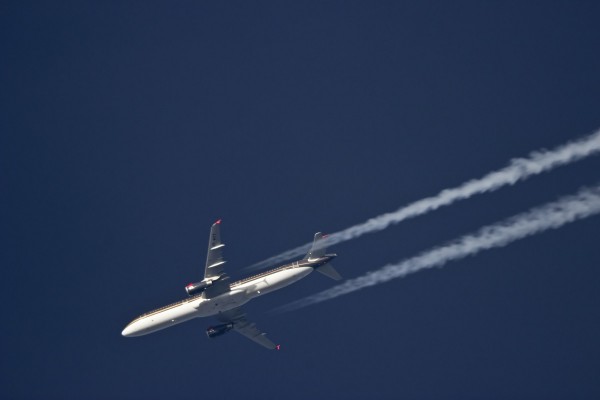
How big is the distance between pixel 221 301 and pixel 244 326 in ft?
17.4

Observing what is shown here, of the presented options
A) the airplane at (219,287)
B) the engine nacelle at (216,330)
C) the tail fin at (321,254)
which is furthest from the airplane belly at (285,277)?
the engine nacelle at (216,330)

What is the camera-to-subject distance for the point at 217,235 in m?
63.6

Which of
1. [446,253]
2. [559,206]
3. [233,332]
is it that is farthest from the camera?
[233,332]

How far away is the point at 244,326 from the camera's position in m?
69.8

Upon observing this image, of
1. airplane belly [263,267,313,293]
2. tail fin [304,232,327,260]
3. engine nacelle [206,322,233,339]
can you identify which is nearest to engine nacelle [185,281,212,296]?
airplane belly [263,267,313,293]

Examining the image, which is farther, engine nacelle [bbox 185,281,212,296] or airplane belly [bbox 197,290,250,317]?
airplane belly [bbox 197,290,250,317]

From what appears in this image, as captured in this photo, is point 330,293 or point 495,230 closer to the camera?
point 495,230

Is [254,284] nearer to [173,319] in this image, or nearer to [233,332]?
[173,319]

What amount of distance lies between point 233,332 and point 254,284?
12219 mm

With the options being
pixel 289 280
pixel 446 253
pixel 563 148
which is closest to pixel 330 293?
pixel 289 280

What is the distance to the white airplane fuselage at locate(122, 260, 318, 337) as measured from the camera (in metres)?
63.8

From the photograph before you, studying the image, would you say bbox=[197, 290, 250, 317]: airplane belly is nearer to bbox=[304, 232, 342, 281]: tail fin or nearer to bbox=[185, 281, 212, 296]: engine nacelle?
bbox=[185, 281, 212, 296]: engine nacelle

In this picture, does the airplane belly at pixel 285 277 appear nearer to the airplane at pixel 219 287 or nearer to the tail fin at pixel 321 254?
the airplane at pixel 219 287

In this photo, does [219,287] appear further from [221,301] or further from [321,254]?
[321,254]
